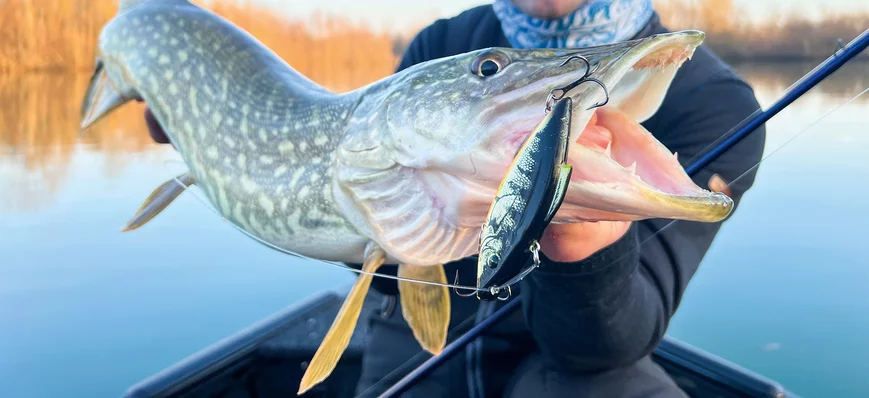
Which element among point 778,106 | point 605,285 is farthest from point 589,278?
point 778,106

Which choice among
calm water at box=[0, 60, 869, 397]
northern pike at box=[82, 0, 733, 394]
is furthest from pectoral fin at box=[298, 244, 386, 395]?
calm water at box=[0, 60, 869, 397]

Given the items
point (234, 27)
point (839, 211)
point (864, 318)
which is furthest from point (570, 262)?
point (839, 211)

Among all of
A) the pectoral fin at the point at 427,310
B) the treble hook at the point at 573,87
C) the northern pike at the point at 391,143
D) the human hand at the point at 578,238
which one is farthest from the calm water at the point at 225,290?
the treble hook at the point at 573,87

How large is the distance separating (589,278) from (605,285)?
1.2 inches

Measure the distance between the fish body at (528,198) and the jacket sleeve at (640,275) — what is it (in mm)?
312

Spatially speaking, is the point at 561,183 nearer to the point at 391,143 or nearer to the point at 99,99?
the point at 391,143

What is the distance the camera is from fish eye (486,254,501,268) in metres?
0.42

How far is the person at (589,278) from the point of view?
74 cm

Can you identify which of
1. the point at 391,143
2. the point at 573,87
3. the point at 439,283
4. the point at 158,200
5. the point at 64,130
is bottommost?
the point at 64,130

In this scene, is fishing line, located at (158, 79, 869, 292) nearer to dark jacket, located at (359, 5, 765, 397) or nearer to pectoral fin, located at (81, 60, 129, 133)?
dark jacket, located at (359, 5, 765, 397)

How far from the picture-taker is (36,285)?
122 inches

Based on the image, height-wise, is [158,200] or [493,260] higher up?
[493,260]

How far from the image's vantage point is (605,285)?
29.0 inches

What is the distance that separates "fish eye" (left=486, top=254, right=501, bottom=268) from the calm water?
1.42m
